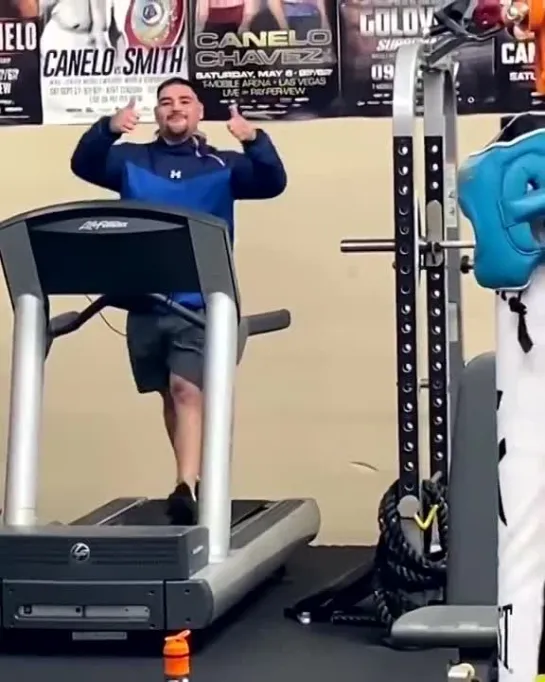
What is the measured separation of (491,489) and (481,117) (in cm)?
224

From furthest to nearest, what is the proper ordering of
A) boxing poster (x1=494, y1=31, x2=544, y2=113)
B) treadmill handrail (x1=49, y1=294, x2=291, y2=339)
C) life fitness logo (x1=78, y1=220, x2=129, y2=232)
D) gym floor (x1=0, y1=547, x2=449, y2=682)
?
boxing poster (x1=494, y1=31, x2=544, y2=113), treadmill handrail (x1=49, y1=294, x2=291, y2=339), life fitness logo (x1=78, y1=220, x2=129, y2=232), gym floor (x1=0, y1=547, x2=449, y2=682)

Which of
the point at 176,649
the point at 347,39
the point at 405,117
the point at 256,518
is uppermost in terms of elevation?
the point at 347,39

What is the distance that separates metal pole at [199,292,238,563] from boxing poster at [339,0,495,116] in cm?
161

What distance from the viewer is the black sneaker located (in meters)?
3.55

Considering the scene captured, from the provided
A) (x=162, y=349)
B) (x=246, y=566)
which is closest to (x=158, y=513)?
(x=162, y=349)

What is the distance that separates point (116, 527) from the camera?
Answer: 10.5ft

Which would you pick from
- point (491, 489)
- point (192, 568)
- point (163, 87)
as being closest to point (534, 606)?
point (491, 489)

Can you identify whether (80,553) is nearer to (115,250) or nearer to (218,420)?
(218,420)

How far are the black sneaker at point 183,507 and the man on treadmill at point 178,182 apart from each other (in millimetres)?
20

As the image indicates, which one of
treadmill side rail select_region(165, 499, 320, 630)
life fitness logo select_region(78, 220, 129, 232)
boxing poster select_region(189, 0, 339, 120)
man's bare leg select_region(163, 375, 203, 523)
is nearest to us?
Result: treadmill side rail select_region(165, 499, 320, 630)

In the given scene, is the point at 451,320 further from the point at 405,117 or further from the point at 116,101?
the point at 116,101

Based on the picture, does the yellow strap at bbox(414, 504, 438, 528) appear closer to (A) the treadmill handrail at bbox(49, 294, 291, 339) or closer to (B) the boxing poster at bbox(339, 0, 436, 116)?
(A) the treadmill handrail at bbox(49, 294, 291, 339)

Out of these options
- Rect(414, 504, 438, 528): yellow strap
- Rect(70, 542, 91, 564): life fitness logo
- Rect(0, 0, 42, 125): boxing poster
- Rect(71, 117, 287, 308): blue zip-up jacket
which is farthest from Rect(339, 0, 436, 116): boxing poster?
Rect(70, 542, 91, 564): life fitness logo

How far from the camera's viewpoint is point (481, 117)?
455 centimetres
